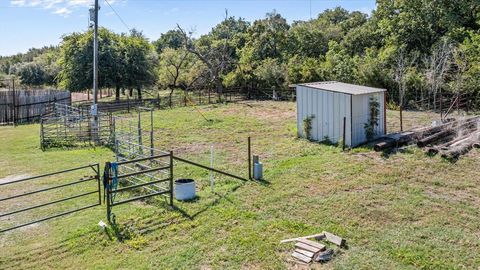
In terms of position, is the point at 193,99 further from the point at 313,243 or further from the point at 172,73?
the point at 313,243

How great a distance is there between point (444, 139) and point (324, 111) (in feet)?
11.6

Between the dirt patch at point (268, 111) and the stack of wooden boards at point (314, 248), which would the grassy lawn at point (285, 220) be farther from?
the dirt patch at point (268, 111)

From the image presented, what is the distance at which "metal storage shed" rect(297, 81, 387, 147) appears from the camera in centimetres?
1185

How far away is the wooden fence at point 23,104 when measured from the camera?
2145cm

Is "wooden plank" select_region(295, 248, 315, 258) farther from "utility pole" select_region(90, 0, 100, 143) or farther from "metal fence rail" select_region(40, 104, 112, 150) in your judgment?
"utility pole" select_region(90, 0, 100, 143)

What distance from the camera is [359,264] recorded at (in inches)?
203

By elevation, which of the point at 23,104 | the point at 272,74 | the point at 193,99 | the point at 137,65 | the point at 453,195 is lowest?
the point at 453,195

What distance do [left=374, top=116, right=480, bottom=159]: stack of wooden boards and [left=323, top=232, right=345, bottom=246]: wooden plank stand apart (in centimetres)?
557

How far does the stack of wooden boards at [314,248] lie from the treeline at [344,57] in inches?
528

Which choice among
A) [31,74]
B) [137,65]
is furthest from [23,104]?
[31,74]

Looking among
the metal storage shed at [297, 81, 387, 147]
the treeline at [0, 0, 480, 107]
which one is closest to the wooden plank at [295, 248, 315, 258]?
the metal storage shed at [297, 81, 387, 147]

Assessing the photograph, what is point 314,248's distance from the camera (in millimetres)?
5449

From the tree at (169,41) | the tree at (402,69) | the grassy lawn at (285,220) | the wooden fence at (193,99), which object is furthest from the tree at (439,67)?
the tree at (169,41)

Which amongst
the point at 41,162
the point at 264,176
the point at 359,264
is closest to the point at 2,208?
the point at 41,162
